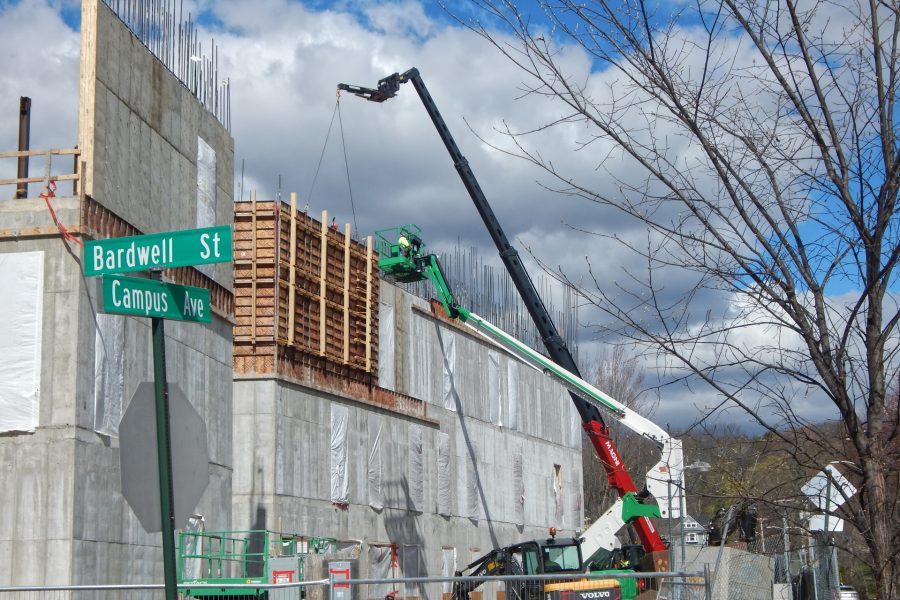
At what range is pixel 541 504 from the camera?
51438mm

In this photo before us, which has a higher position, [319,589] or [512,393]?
[512,393]

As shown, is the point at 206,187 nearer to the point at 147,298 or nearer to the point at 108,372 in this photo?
the point at 108,372

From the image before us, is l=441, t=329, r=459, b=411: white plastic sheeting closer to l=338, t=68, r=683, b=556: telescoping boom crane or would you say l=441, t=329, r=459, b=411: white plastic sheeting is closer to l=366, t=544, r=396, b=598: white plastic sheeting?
l=366, t=544, r=396, b=598: white plastic sheeting

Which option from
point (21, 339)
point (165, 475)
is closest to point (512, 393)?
point (21, 339)

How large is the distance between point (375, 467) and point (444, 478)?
20.2 ft

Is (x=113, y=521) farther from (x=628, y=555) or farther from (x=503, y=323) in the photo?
(x=503, y=323)

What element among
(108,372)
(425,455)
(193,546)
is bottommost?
(193,546)

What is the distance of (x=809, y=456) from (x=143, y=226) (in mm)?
17892

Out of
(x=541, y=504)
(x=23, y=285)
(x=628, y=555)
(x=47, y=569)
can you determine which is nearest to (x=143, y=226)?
(x=23, y=285)

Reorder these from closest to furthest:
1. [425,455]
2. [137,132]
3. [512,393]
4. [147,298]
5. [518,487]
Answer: [147,298] < [137,132] < [425,455] < [518,487] < [512,393]

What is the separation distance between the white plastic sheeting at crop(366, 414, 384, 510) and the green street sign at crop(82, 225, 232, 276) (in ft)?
94.3

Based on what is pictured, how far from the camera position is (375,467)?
36188 millimetres

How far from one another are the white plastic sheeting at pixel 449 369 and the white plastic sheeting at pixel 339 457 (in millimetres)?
8734

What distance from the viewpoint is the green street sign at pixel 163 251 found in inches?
294
